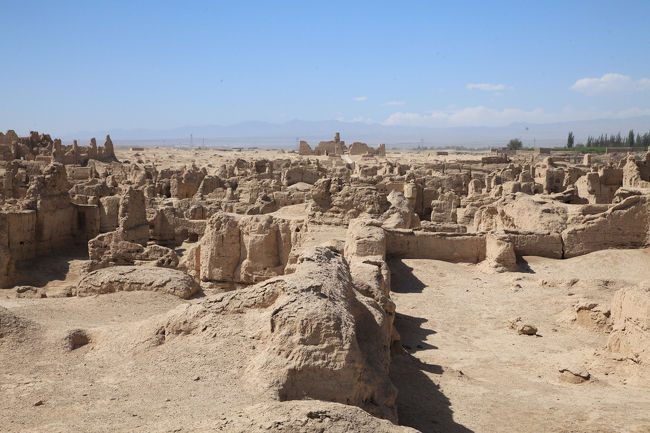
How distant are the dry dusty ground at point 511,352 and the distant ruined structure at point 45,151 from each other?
3661 cm

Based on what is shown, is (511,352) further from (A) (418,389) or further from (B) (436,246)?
(B) (436,246)

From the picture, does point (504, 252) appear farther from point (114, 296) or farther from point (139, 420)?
point (139, 420)

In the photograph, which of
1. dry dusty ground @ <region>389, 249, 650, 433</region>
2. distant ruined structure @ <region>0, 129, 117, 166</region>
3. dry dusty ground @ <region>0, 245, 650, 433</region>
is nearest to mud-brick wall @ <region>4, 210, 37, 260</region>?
dry dusty ground @ <region>0, 245, 650, 433</region>

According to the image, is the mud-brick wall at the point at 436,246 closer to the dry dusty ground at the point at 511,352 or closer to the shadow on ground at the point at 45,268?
the dry dusty ground at the point at 511,352

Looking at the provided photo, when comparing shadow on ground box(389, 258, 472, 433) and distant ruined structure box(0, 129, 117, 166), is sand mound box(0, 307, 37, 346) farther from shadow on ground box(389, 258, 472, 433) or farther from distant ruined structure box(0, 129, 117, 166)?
distant ruined structure box(0, 129, 117, 166)

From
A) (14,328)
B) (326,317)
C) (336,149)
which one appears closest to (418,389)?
(326,317)

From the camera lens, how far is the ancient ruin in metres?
4.32

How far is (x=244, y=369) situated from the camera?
4.60m

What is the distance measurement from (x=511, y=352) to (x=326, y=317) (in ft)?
15.4

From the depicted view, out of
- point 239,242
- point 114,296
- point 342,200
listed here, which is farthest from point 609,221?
point 114,296

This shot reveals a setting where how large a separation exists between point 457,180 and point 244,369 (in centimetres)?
2726

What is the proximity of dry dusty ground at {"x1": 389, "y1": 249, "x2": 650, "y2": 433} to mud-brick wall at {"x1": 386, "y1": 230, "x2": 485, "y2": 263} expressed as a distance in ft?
0.95

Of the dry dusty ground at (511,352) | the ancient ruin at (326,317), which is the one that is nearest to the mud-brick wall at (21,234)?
the ancient ruin at (326,317)

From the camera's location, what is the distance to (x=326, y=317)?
4.54 m
